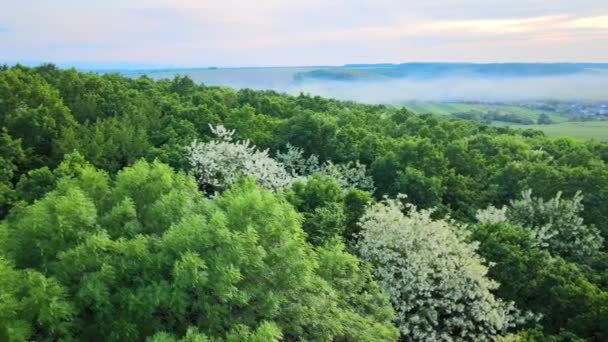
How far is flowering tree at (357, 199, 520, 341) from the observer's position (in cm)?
2633

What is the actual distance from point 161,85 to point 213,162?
52.2m

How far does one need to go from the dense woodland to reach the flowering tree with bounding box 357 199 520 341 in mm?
108

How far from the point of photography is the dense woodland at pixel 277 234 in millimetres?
15289

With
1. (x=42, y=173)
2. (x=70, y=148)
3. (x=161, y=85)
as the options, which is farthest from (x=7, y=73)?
(x=161, y=85)

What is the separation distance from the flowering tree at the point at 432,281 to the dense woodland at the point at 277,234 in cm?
11

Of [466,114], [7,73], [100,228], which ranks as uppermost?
[7,73]

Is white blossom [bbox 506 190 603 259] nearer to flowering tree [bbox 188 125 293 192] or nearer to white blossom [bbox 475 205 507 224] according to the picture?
white blossom [bbox 475 205 507 224]

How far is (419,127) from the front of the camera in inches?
2694

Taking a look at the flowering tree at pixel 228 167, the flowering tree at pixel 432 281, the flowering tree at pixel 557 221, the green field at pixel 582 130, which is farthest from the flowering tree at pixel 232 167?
the green field at pixel 582 130

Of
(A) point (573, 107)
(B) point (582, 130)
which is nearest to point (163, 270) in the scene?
(B) point (582, 130)

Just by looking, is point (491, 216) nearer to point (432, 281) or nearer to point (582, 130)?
point (432, 281)

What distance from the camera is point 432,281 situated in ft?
87.7

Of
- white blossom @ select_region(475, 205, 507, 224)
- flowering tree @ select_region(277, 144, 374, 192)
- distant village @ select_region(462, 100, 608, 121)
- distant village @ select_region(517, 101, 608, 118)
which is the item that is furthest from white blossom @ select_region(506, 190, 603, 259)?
distant village @ select_region(517, 101, 608, 118)

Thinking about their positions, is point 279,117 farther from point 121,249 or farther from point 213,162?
point 121,249
